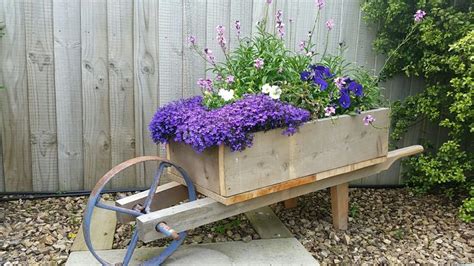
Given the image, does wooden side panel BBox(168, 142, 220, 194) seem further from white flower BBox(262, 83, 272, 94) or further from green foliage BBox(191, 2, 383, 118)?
white flower BBox(262, 83, 272, 94)

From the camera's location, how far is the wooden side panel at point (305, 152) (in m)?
1.93

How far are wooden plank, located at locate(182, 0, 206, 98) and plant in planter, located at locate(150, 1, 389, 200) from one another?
22.1 inches

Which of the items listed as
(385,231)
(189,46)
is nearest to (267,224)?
(385,231)

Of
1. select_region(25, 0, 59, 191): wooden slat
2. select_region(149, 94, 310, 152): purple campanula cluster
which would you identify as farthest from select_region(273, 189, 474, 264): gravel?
select_region(25, 0, 59, 191): wooden slat

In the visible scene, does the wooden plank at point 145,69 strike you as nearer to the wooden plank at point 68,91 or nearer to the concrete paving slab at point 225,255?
the wooden plank at point 68,91

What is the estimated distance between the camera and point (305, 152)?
6.89 feet

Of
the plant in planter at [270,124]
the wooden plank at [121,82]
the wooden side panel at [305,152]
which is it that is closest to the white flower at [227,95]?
the plant in planter at [270,124]

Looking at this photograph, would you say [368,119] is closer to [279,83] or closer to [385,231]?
[279,83]

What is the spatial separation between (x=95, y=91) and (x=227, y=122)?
133cm

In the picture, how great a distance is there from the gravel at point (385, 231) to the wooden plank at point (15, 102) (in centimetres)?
168

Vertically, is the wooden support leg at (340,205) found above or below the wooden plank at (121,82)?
below

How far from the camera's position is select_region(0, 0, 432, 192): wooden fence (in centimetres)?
270

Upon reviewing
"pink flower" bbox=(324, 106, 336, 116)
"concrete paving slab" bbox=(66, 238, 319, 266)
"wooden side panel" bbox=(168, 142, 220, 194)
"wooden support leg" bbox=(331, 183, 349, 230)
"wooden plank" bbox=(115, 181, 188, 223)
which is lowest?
"concrete paving slab" bbox=(66, 238, 319, 266)

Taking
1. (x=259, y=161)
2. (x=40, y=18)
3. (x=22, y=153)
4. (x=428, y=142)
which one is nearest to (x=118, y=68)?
(x=40, y=18)
